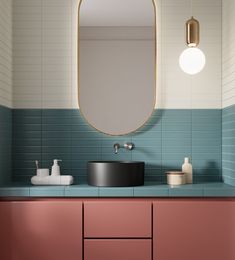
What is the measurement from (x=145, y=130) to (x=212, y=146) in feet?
1.62

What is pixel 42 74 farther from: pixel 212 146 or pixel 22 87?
pixel 212 146

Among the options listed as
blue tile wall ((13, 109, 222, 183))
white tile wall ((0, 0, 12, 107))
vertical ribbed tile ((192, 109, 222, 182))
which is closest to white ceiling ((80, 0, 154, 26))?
white tile wall ((0, 0, 12, 107))

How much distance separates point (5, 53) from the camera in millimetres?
3141

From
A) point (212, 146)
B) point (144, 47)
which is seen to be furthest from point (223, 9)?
point (212, 146)

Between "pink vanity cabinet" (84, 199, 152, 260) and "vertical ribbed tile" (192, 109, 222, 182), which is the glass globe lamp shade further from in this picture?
"pink vanity cabinet" (84, 199, 152, 260)

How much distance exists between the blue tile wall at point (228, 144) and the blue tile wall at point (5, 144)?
4.93ft

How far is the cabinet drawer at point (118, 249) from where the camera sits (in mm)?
2768

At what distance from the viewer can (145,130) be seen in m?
3.30

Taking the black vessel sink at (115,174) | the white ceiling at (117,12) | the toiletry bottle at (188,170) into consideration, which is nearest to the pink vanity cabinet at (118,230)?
the black vessel sink at (115,174)

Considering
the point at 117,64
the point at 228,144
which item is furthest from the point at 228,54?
the point at 117,64

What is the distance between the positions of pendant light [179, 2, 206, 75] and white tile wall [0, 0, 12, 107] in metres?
1.19

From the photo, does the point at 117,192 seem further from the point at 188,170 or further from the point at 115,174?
the point at 188,170

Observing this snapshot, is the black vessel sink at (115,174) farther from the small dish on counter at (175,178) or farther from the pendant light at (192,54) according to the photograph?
the pendant light at (192,54)

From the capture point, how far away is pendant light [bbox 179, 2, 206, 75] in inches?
119
